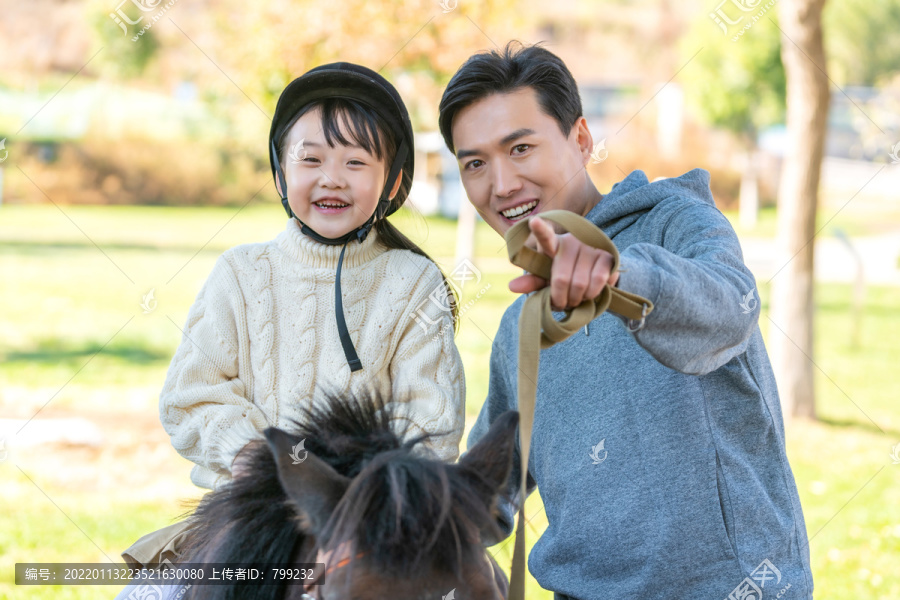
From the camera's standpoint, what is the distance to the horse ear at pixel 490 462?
1.62m

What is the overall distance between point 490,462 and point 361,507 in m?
0.32

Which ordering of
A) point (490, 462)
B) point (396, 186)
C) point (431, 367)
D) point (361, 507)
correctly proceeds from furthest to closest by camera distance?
point (396, 186)
point (431, 367)
point (490, 462)
point (361, 507)

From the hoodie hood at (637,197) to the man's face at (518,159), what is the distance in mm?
170

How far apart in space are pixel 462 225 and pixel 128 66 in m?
25.5

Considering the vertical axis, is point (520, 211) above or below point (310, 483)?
above

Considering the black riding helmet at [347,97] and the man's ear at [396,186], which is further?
the man's ear at [396,186]

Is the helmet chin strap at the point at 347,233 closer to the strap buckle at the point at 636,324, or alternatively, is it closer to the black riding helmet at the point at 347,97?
the black riding helmet at the point at 347,97

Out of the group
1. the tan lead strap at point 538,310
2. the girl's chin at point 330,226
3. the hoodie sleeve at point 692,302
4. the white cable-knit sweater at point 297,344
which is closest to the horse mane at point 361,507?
the tan lead strap at point 538,310

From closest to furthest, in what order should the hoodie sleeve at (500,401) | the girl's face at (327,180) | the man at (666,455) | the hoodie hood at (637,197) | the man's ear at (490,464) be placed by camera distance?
the man's ear at (490,464) → the man at (666,455) → the hoodie hood at (637,197) → the girl's face at (327,180) → the hoodie sleeve at (500,401)

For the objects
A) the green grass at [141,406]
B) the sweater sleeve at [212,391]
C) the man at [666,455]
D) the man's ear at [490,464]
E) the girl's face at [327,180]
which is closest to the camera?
the man's ear at [490,464]

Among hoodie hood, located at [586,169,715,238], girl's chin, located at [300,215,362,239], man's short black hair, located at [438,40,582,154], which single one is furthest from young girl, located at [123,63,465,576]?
hoodie hood, located at [586,169,715,238]

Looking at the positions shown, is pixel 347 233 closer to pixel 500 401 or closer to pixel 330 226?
pixel 330 226

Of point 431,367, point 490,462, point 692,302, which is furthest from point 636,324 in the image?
point 431,367

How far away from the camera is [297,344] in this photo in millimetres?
2480
